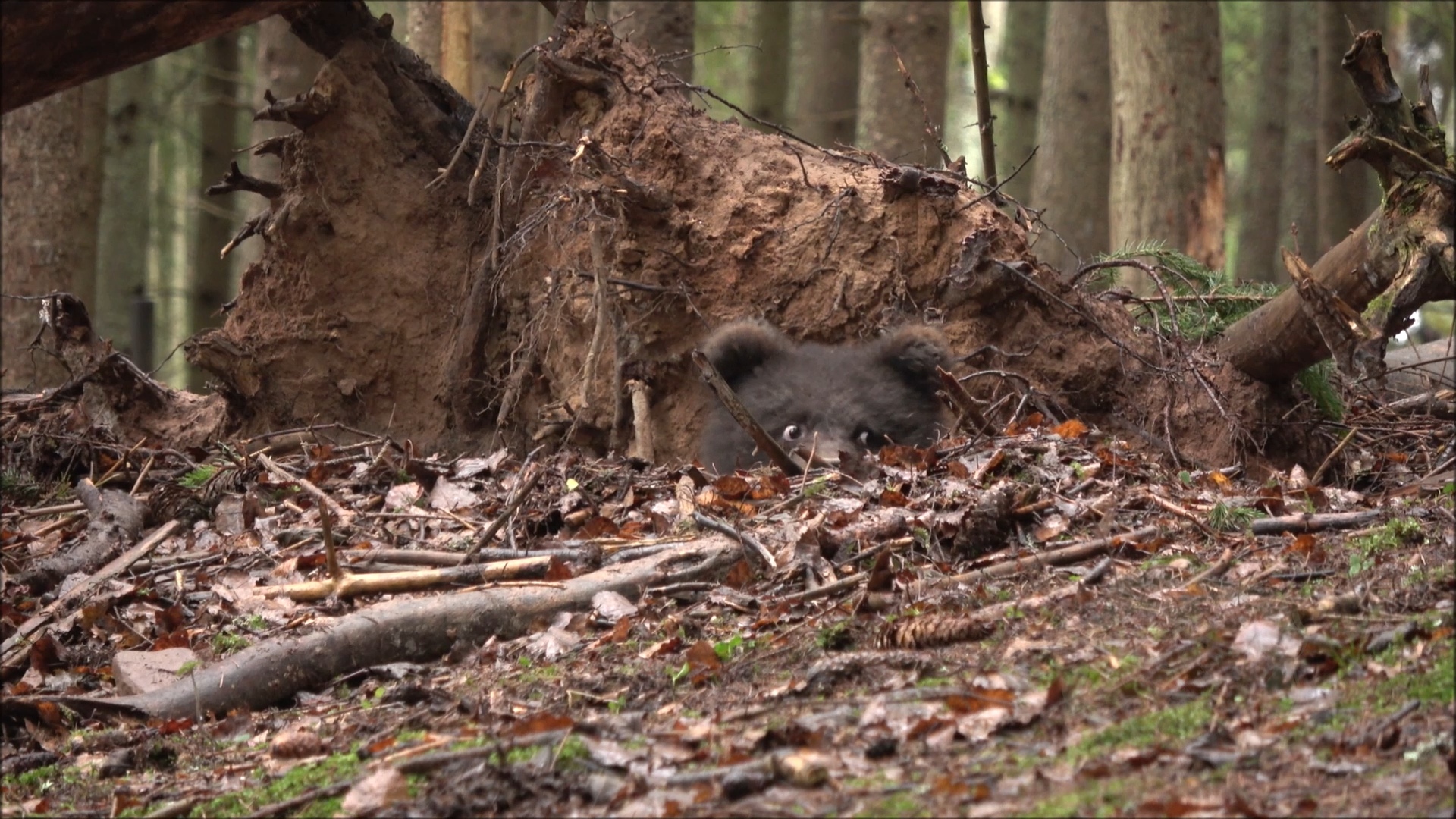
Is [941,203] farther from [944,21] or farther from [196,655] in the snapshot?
[944,21]

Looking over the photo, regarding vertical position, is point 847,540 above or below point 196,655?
above

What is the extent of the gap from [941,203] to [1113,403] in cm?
143

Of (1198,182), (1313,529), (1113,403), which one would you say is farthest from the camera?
(1198,182)

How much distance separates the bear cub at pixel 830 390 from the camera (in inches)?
269

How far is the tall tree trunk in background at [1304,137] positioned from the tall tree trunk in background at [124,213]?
49.1 feet

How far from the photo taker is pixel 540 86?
7.71m

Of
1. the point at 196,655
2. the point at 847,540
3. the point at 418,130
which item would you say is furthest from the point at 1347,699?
the point at 418,130

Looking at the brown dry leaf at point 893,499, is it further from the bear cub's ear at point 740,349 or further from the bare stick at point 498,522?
the bear cub's ear at point 740,349

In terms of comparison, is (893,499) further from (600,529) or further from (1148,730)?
(1148,730)

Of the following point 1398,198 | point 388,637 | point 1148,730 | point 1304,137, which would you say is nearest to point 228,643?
point 388,637

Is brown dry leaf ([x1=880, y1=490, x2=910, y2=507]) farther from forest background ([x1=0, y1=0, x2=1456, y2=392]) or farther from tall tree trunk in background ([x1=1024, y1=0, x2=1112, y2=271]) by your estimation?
tall tree trunk in background ([x1=1024, y1=0, x2=1112, y2=271])

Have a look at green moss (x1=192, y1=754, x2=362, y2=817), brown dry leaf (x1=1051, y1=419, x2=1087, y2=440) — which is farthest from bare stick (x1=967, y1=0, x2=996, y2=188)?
green moss (x1=192, y1=754, x2=362, y2=817)

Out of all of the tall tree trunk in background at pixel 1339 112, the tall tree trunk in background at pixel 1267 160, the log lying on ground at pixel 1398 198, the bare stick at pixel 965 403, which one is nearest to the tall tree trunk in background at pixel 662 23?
the bare stick at pixel 965 403

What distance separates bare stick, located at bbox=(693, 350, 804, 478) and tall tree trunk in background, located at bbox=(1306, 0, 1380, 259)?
9.24 meters
